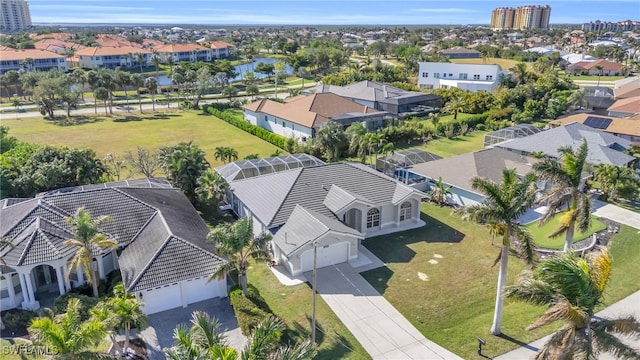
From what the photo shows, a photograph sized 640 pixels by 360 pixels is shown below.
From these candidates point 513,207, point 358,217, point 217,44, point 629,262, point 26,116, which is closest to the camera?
point 513,207

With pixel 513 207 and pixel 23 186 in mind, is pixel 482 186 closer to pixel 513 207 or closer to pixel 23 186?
pixel 513 207

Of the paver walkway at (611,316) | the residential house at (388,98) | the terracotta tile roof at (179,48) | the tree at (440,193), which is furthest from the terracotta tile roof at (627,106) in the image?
the terracotta tile roof at (179,48)

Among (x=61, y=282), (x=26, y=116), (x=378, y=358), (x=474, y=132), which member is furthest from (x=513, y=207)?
(x=26, y=116)

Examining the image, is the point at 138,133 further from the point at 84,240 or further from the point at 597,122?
the point at 597,122

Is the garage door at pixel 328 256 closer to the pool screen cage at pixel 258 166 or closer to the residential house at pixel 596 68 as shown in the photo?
the pool screen cage at pixel 258 166

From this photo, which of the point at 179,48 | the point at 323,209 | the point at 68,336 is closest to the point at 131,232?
the point at 323,209
